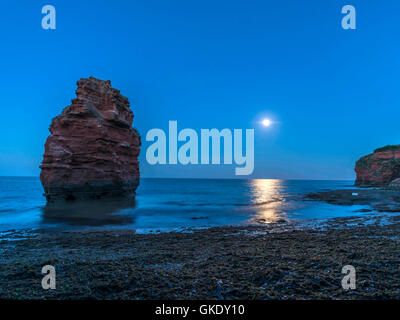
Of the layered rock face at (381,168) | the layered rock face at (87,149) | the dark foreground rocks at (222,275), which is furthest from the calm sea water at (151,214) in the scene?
the layered rock face at (381,168)

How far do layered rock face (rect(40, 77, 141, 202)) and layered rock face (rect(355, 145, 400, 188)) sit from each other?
91176 mm

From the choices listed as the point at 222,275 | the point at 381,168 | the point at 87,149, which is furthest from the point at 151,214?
the point at 381,168

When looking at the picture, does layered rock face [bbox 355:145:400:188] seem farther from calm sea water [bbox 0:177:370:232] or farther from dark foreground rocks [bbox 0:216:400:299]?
dark foreground rocks [bbox 0:216:400:299]

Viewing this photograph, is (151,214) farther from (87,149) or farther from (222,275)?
(222,275)

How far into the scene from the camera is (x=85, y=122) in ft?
96.4

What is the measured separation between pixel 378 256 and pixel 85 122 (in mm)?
32701

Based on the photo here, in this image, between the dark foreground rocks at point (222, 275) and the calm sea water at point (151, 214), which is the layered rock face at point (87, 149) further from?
the dark foreground rocks at point (222, 275)

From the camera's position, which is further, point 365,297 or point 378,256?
point 378,256

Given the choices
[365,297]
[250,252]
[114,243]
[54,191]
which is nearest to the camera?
[365,297]

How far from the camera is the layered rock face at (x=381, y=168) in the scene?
3125 inches

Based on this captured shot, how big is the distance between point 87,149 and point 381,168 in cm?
10300
